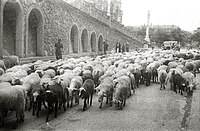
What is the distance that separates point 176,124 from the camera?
7.72m

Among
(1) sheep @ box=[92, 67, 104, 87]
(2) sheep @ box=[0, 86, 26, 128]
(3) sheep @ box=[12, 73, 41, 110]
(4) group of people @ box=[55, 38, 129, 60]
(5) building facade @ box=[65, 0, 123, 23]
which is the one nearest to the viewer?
(2) sheep @ box=[0, 86, 26, 128]

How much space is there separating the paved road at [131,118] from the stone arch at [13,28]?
9277mm

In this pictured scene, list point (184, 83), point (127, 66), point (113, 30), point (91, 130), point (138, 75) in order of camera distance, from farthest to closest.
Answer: point (113, 30) → point (127, 66) → point (138, 75) → point (184, 83) → point (91, 130)

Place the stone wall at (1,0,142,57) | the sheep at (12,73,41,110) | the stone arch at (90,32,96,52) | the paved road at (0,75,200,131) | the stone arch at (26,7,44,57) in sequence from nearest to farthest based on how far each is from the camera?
the paved road at (0,75,200,131)
the sheep at (12,73,41,110)
the stone wall at (1,0,142,57)
the stone arch at (26,7,44,57)
the stone arch at (90,32,96,52)

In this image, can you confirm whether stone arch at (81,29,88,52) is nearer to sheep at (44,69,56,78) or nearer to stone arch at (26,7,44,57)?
stone arch at (26,7,44,57)

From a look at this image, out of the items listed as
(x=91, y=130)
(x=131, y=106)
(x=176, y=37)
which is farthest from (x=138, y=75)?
(x=176, y=37)

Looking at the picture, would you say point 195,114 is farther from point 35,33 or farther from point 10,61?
point 35,33

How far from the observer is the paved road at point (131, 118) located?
741cm

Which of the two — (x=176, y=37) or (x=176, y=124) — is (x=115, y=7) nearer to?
(x=176, y=37)

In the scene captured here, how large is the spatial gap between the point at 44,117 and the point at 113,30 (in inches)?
1150

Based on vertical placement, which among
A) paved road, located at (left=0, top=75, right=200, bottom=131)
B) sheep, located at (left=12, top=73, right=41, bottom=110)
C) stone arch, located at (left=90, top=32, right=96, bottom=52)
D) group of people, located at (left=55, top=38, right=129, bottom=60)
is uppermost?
stone arch, located at (left=90, top=32, right=96, bottom=52)

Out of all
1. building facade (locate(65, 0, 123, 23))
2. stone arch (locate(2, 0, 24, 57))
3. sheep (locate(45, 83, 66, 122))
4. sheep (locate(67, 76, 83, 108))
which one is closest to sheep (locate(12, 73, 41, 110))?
sheep (locate(45, 83, 66, 122))

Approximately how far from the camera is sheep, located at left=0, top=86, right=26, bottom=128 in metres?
7.04

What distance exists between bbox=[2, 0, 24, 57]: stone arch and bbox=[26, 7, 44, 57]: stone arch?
1.28 meters
